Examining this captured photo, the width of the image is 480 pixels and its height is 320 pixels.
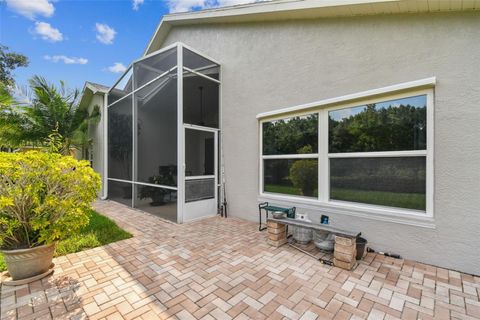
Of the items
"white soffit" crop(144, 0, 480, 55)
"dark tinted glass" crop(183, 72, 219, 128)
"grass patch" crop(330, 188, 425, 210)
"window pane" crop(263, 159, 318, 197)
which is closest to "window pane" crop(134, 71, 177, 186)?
"dark tinted glass" crop(183, 72, 219, 128)

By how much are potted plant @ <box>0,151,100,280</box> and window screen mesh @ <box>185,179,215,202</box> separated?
258 cm

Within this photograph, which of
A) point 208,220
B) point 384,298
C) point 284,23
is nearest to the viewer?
point 384,298

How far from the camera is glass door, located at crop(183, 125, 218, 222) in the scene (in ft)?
18.2

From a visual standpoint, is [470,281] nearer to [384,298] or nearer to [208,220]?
[384,298]

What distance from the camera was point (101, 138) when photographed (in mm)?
9516

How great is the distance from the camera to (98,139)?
984 cm

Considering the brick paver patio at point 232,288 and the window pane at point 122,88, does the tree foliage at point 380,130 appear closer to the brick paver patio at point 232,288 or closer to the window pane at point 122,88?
the brick paver patio at point 232,288

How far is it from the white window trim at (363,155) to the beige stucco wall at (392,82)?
0.30 ft

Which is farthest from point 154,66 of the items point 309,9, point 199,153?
point 309,9

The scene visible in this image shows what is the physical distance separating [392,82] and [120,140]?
842cm

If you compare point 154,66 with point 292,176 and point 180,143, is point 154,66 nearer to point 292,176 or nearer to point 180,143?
point 180,143


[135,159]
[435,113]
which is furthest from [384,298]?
[135,159]

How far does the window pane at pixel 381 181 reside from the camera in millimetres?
3410

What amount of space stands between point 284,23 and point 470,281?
578 centimetres
